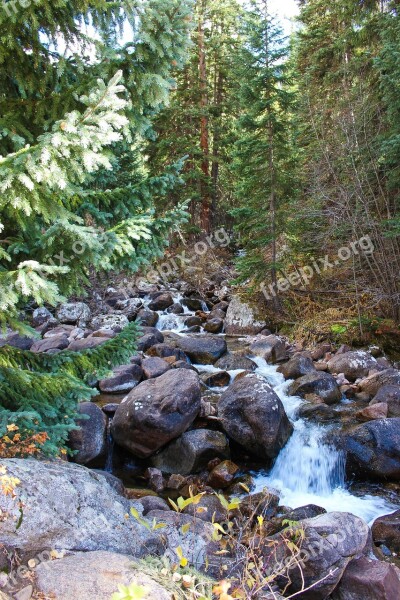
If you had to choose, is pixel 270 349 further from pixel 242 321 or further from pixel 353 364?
pixel 242 321

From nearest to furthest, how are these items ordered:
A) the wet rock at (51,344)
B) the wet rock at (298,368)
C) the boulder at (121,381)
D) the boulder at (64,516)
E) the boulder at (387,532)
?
1. the boulder at (64,516)
2. the boulder at (387,532)
3. the boulder at (121,381)
4. the wet rock at (298,368)
5. the wet rock at (51,344)

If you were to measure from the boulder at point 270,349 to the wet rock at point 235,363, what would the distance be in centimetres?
60

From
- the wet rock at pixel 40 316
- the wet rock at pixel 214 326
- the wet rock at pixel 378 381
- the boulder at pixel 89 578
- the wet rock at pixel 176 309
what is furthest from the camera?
the wet rock at pixel 176 309

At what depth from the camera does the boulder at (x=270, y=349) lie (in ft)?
33.7

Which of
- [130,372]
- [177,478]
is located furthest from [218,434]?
[130,372]

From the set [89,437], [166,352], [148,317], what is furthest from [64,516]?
[148,317]

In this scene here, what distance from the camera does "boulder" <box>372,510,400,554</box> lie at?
16.2 ft

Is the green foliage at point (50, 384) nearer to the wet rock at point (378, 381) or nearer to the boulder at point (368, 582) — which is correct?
the boulder at point (368, 582)

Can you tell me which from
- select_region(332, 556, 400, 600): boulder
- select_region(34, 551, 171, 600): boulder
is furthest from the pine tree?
select_region(34, 551, 171, 600): boulder

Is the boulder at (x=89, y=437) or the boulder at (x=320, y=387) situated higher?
the boulder at (x=89, y=437)

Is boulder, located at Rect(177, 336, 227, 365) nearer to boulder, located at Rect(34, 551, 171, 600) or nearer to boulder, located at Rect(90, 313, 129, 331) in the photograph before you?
boulder, located at Rect(90, 313, 129, 331)

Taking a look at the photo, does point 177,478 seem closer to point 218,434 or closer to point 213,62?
point 218,434

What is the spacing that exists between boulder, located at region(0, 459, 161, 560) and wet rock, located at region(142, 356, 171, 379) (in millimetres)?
4934

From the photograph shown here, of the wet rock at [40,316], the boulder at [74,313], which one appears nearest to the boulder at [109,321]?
the boulder at [74,313]
